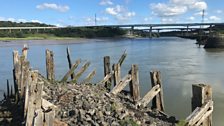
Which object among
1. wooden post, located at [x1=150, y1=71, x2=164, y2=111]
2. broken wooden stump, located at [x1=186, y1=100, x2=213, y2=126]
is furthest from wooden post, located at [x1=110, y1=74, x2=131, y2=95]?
broken wooden stump, located at [x1=186, y1=100, x2=213, y2=126]

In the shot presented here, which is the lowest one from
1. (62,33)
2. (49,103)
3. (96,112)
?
(62,33)

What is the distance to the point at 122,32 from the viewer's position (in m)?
194

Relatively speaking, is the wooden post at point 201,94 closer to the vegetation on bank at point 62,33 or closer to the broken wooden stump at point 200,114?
Answer: the broken wooden stump at point 200,114

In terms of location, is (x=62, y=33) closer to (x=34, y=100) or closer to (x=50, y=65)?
(x=50, y=65)

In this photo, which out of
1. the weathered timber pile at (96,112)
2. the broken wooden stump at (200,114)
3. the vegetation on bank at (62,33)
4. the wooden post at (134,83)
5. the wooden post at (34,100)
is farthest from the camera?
the vegetation on bank at (62,33)

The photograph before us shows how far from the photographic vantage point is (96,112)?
11250 millimetres

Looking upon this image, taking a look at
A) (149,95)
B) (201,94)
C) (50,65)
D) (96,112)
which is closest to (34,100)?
(96,112)

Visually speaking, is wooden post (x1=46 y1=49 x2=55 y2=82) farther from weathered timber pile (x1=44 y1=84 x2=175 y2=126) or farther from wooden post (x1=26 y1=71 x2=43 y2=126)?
wooden post (x1=26 y1=71 x2=43 y2=126)

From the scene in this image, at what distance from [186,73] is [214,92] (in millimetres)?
10165

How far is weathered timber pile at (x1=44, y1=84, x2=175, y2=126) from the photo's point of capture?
10.8m

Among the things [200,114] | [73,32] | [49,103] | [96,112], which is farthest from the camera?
[73,32]

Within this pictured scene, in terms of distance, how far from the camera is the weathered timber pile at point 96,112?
10781 mm

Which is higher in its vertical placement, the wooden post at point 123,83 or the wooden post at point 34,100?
the wooden post at point 34,100

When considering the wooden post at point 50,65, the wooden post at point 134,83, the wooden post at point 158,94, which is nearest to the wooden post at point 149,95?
the wooden post at point 158,94
